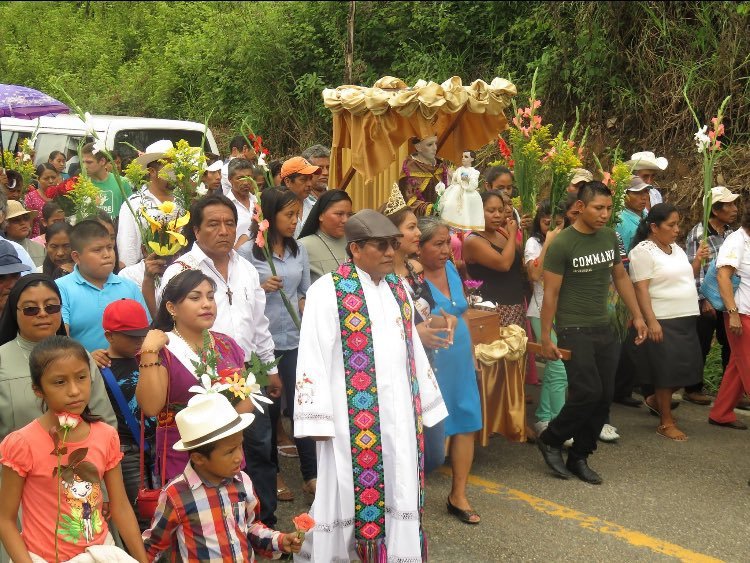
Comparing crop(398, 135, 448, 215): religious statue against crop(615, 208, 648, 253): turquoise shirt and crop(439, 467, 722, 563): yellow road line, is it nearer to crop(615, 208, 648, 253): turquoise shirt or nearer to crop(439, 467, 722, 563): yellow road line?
crop(615, 208, 648, 253): turquoise shirt

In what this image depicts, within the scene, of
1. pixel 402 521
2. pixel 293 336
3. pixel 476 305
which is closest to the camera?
pixel 402 521

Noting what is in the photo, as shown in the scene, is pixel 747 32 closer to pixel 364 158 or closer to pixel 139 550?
pixel 364 158

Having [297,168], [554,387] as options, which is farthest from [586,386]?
[297,168]

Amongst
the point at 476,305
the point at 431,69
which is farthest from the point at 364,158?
the point at 431,69

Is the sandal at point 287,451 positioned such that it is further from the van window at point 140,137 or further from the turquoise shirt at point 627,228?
the van window at point 140,137

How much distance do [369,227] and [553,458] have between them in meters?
2.67

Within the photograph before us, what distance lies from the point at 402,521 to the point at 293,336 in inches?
74.2

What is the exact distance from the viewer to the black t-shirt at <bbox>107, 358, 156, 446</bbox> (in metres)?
4.61

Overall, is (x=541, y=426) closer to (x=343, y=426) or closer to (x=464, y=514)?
(x=464, y=514)

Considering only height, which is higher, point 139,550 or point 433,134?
point 433,134

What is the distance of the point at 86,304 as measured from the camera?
205 inches

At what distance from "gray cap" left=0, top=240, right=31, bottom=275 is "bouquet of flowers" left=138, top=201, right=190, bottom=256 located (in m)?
0.68

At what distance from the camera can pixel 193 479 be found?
3.73 meters

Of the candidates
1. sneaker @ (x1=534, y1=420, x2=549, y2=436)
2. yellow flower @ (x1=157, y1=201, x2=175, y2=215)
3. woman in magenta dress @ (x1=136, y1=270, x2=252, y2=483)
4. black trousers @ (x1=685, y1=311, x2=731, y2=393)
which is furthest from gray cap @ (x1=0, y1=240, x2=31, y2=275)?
black trousers @ (x1=685, y1=311, x2=731, y2=393)
